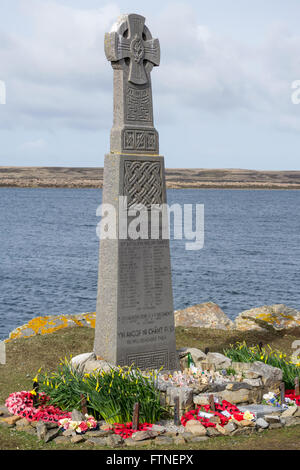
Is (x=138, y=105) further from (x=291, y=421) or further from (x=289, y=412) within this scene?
(x=291, y=421)

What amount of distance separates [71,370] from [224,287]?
2267 centimetres

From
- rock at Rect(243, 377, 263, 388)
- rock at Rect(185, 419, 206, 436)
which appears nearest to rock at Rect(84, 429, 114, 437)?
rock at Rect(185, 419, 206, 436)

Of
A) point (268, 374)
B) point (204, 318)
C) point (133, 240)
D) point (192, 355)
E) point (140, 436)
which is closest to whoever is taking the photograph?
point (140, 436)

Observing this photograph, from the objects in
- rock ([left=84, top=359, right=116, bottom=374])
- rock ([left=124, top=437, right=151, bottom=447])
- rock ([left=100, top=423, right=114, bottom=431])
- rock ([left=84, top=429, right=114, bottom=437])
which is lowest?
rock ([left=124, top=437, right=151, bottom=447])

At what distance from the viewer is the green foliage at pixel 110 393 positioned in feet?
32.4

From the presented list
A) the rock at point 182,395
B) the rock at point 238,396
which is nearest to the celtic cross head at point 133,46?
the rock at point 182,395

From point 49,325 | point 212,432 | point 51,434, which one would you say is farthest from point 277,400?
point 49,325

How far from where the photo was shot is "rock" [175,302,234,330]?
59.9ft

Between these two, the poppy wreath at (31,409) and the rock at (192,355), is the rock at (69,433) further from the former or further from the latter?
the rock at (192,355)

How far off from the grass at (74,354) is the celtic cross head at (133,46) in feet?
22.1

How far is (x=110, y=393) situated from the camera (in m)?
10.0

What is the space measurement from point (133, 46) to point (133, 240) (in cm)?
392

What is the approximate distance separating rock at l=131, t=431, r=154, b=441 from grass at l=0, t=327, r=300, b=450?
57cm

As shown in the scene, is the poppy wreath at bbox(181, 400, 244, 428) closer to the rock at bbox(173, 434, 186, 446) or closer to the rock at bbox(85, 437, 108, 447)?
Answer: the rock at bbox(173, 434, 186, 446)
